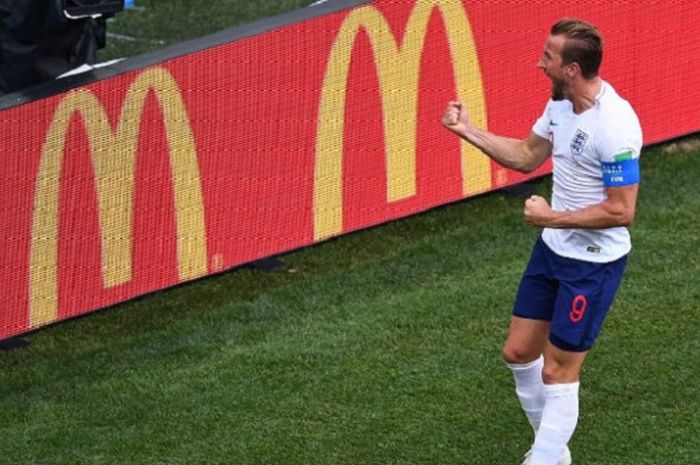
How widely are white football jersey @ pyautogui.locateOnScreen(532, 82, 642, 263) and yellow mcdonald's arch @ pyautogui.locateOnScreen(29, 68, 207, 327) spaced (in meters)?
2.60

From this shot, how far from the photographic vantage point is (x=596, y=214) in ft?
21.3

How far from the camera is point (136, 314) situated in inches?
359

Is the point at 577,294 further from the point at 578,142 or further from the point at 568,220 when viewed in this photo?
the point at 578,142

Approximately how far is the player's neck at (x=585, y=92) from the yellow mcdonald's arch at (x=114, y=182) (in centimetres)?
289

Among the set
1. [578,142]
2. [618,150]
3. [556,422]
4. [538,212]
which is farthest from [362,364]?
[618,150]

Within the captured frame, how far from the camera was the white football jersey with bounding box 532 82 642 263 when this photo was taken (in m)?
6.46

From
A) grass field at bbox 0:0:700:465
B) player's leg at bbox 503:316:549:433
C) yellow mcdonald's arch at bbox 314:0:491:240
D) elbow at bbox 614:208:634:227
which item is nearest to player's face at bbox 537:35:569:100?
elbow at bbox 614:208:634:227

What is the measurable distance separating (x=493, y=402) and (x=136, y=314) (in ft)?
7.55

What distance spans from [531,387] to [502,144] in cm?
107

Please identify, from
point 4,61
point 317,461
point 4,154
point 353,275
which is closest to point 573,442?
point 317,461

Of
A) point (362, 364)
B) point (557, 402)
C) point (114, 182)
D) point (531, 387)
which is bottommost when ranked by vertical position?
point (362, 364)

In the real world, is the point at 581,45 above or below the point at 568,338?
above

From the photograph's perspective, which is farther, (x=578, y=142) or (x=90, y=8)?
(x=90, y=8)

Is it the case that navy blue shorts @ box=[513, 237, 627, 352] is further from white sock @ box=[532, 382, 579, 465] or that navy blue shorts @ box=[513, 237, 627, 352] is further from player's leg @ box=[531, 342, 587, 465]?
white sock @ box=[532, 382, 579, 465]
